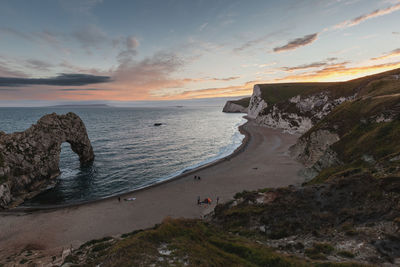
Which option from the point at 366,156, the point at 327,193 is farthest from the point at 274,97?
the point at 327,193

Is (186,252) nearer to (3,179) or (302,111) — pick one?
(3,179)

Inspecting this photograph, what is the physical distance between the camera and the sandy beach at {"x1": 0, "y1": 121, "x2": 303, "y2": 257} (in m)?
23.3

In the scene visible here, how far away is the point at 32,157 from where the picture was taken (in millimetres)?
39312

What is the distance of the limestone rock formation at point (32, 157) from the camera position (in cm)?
3312

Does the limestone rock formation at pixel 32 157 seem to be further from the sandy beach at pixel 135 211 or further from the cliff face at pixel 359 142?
the cliff face at pixel 359 142

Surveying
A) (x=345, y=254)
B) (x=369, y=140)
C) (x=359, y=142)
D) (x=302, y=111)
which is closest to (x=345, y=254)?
(x=345, y=254)

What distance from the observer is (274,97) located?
161 m

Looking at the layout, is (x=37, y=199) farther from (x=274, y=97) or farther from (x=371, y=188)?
(x=274, y=97)

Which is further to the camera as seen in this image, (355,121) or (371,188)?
(355,121)

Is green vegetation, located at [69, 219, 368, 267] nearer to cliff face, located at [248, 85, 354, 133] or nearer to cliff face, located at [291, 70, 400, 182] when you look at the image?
cliff face, located at [291, 70, 400, 182]

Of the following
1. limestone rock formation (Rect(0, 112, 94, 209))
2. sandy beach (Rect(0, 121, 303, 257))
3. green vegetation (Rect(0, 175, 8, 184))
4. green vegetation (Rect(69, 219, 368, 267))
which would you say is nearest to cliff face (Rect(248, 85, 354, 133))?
sandy beach (Rect(0, 121, 303, 257))

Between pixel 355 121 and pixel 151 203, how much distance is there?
42.1m

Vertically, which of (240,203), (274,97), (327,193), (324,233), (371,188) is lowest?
(240,203)

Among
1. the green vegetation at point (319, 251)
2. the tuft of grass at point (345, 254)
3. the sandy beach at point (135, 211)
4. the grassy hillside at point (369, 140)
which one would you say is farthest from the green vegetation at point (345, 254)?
the sandy beach at point (135, 211)
